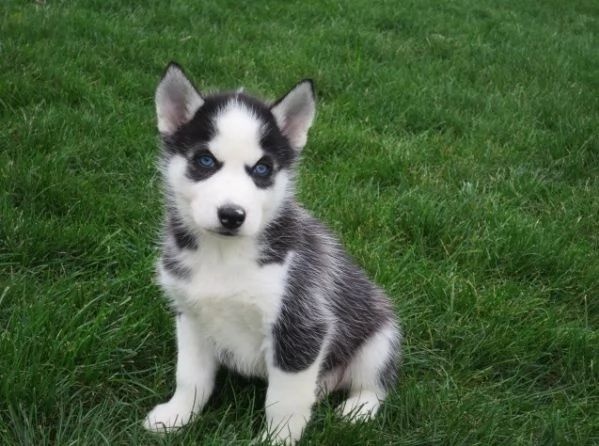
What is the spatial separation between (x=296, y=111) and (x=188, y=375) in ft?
3.84

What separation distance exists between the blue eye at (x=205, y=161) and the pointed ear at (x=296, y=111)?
391 millimetres

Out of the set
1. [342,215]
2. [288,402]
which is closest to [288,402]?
Answer: [288,402]

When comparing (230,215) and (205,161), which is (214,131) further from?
(230,215)

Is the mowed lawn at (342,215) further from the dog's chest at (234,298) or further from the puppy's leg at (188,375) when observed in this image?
the dog's chest at (234,298)

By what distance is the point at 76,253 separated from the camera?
3604 millimetres

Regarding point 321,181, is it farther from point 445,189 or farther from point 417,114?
point 417,114

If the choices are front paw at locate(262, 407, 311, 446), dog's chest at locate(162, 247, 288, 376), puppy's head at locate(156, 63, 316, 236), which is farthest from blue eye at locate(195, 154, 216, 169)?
front paw at locate(262, 407, 311, 446)

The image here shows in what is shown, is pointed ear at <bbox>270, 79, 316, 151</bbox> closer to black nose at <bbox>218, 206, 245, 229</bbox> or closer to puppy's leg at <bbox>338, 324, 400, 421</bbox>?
black nose at <bbox>218, 206, 245, 229</bbox>

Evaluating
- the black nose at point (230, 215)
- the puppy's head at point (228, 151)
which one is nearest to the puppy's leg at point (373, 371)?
the puppy's head at point (228, 151)

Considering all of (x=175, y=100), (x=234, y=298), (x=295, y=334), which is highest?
(x=175, y=100)

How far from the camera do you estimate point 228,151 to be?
243cm

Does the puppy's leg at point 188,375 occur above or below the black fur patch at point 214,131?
below

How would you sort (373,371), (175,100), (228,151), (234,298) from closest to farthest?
(228,151)
(234,298)
(175,100)
(373,371)

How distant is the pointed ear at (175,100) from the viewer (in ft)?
8.63
